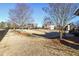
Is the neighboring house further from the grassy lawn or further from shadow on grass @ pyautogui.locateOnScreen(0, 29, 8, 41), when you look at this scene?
shadow on grass @ pyautogui.locateOnScreen(0, 29, 8, 41)

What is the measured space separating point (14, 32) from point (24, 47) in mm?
356

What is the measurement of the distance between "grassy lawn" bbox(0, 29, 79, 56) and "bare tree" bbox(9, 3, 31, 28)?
0.20 meters

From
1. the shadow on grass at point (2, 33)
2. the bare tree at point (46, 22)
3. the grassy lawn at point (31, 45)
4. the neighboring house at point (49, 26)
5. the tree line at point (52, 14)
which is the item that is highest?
the tree line at point (52, 14)

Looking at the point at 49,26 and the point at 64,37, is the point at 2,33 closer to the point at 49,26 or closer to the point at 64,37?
the point at 49,26

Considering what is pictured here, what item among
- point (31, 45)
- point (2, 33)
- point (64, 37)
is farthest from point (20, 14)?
point (64, 37)

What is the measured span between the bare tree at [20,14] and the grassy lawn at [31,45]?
20cm

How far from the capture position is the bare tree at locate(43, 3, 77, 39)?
4.88 m

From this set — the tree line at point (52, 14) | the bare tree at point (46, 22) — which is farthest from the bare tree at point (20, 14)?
the bare tree at point (46, 22)

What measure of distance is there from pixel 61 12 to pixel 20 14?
2.47 ft

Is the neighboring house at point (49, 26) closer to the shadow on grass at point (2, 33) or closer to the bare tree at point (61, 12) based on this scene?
the bare tree at point (61, 12)

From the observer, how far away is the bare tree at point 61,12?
16.0ft

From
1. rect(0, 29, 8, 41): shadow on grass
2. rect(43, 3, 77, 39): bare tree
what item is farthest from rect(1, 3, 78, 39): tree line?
rect(0, 29, 8, 41): shadow on grass

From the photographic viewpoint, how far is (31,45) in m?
4.91

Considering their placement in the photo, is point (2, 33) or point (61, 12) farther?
point (2, 33)
